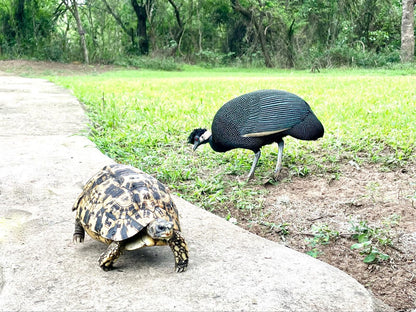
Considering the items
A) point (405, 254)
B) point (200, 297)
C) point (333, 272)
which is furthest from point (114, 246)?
point (405, 254)

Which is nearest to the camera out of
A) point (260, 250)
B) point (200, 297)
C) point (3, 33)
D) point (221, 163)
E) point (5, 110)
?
point (200, 297)

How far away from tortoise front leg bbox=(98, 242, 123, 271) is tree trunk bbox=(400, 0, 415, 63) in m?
16.6

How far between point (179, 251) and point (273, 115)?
76.2 inches

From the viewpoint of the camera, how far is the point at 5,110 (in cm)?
661

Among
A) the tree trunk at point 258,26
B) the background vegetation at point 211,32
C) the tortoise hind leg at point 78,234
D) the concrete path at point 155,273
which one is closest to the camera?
the concrete path at point 155,273

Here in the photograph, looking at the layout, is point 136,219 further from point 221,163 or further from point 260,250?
point 221,163

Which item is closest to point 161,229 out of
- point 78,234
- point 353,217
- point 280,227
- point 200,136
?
point 78,234

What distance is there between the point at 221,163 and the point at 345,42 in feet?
57.6

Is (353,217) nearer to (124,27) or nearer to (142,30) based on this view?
(142,30)

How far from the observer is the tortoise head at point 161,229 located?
6.49 feet

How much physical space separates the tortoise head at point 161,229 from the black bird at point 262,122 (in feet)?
6.16

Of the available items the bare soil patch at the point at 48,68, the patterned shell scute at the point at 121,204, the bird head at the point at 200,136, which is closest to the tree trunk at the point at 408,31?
the bare soil patch at the point at 48,68

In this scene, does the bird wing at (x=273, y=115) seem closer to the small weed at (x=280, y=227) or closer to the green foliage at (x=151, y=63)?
the small weed at (x=280, y=227)

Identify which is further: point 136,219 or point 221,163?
point 221,163
